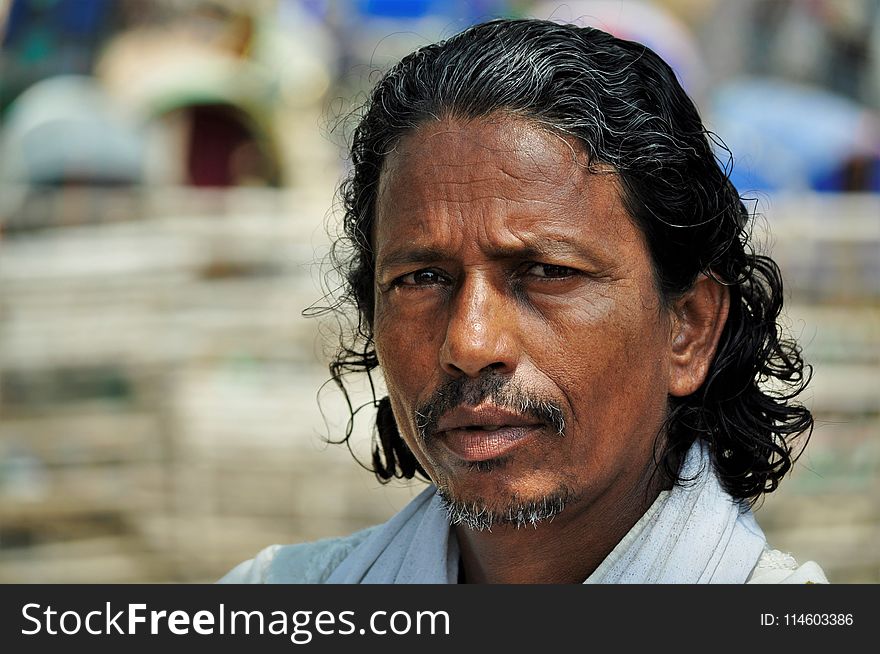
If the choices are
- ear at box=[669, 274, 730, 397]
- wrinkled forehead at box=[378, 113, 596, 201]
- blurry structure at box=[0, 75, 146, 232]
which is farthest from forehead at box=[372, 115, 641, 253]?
blurry structure at box=[0, 75, 146, 232]

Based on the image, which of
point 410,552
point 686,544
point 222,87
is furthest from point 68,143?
point 686,544

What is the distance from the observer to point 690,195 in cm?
194

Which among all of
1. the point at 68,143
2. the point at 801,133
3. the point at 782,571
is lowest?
the point at 782,571

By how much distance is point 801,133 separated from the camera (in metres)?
11.2

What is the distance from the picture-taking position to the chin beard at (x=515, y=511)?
176 cm

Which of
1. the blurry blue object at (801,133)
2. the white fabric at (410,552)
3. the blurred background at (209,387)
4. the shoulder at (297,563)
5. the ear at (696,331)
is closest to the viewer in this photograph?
the ear at (696,331)

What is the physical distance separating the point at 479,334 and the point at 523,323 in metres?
0.09

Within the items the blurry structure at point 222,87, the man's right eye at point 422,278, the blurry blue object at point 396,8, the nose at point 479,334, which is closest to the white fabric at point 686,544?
the nose at point 479,334

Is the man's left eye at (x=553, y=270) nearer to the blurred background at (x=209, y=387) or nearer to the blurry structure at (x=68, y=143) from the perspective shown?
the blurred background at (x=209, y=387)

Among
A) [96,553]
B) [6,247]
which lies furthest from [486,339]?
[6,247]

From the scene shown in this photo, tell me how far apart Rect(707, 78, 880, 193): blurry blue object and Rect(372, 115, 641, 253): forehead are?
9.40m

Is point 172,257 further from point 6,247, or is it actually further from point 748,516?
point 748,516

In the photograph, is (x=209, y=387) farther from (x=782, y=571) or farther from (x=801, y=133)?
(x=801, y=133)

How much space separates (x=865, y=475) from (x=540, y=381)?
536cm
